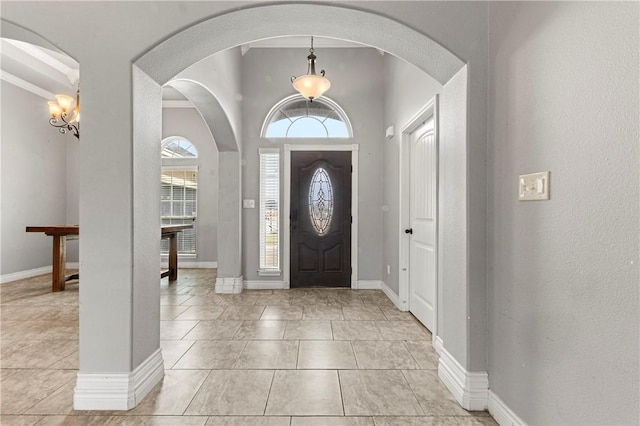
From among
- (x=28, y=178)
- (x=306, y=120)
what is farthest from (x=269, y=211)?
(x=28, y=178)

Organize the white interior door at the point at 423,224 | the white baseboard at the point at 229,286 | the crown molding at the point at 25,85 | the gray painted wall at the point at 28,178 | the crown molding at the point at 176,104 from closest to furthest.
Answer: the white interior door at the point at 423,224 → the white baseboard at the point at 229,286 → the crown molding at the point at 25,85 → the gray painted wall at the point at 28,178 → the crown molding at the point at 176,104

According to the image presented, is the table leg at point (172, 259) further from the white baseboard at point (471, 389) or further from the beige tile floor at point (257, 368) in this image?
the white baseboard at point (471, 389)

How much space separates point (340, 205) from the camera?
470 cm

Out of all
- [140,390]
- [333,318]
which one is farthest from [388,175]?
[140,390]

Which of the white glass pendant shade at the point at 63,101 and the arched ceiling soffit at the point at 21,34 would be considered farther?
the white glass pendant shade at the point at 63,101

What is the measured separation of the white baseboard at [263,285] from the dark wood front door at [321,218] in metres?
0.23

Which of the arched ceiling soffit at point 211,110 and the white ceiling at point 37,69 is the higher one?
the white ceiling at point 37,69

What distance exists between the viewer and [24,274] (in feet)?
17.6

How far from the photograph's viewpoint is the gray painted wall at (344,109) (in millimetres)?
4605

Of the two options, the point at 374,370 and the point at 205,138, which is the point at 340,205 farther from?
the point at 205,138

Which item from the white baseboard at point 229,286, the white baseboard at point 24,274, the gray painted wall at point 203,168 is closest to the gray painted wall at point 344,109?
the white baseboard at point 229,286

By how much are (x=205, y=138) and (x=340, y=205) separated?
3619 millimetres

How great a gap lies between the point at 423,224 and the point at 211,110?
2.66 m

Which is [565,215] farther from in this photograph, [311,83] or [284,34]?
[311,83]
